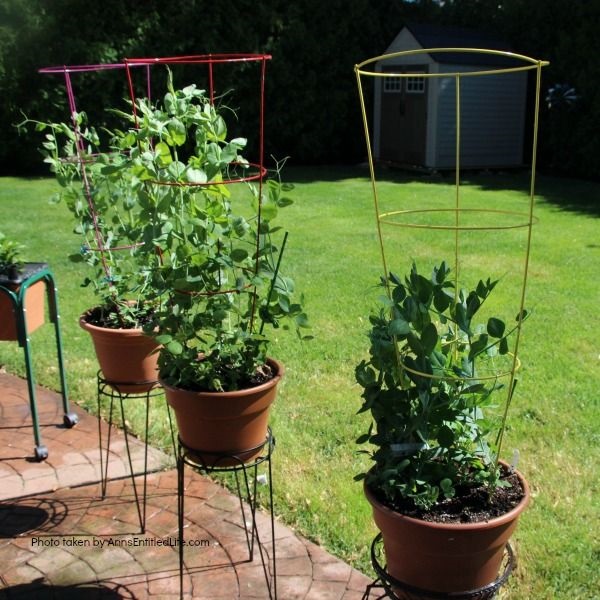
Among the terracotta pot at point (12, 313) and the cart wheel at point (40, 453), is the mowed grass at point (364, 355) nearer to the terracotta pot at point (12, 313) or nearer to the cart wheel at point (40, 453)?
the cart wheel at point (40, 453)

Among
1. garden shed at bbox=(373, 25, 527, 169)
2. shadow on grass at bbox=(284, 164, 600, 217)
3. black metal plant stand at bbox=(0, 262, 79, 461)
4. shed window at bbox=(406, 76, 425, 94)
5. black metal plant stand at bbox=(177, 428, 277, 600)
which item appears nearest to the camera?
black metal plant stand at bbox=(177, 428, 277, 600)

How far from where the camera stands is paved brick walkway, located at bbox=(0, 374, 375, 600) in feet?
7.98

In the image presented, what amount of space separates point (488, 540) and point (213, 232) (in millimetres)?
1161

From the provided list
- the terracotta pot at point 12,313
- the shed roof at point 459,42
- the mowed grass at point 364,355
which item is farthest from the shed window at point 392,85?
the terracotta pot at point 12,313

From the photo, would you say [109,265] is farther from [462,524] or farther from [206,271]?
[462,524]

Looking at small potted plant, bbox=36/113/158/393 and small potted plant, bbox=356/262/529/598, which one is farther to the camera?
small potted plant, bbox=36/113/158/393

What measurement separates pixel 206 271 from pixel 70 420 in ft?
5.85

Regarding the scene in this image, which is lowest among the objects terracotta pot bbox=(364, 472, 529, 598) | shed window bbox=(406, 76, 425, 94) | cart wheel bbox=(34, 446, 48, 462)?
cart wheel bbox=(34, 446, 48, 462)

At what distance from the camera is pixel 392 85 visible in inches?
546

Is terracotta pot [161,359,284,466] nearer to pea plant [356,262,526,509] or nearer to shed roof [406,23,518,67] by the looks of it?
pea plant [356,262,526,509]

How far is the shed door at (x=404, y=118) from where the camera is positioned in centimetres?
1311

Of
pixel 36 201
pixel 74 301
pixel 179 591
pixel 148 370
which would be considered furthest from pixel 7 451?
pixel 36 201

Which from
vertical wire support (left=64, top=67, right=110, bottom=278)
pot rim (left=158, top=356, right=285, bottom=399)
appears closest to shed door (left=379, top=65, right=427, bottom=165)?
vertical wire support (left=64, top=67, right=110, bottom=278)

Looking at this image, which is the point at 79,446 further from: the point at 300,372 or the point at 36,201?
the point at 36,201
